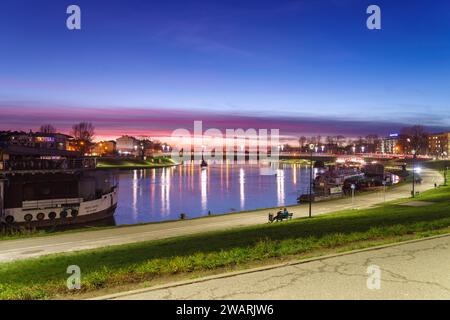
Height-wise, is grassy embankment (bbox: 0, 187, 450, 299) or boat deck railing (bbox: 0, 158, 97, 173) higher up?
boat deck railing (bbox: 0, 158, 97, 173)

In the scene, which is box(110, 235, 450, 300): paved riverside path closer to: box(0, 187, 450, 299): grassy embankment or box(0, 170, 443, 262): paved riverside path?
box(0, 187, 450, 299): grassy embankment

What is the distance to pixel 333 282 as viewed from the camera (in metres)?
8.18

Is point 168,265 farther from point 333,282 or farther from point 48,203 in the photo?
point 48,203

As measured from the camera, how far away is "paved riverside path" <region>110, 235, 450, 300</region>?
7.49m

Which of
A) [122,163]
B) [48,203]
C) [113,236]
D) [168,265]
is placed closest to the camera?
[168,265]

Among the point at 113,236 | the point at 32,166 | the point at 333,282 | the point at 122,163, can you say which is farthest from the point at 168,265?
the point at 122,163

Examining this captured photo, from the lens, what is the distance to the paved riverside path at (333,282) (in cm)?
749

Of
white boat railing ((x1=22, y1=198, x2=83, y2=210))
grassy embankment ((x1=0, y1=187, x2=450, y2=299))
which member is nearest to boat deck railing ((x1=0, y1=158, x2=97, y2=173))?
white boat railing ((x1=22, y1=198, x2=83, y2=210))

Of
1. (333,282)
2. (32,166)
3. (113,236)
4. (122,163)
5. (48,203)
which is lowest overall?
(113,236)

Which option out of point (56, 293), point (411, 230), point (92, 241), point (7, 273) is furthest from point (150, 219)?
point (56, 293)

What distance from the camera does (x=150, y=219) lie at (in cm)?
4834

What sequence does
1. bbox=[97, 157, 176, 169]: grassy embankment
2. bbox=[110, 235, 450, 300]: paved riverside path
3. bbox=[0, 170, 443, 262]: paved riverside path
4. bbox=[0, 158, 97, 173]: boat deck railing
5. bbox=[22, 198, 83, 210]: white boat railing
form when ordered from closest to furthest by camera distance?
bbox=[110, 235, 450, 300]: paved riverside path < bbox=[0, 170, 443, 262]: paved riverside path < bbox=[22, 198, 83, 210]: white boat railing < bbox=[0, 158, 97, 173]: boat deck railing < bbox=[97, 157, 176, 169]: grassy embankment

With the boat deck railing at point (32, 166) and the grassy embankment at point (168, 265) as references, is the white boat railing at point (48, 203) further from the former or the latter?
the grassy embankment at point (168, 265)
